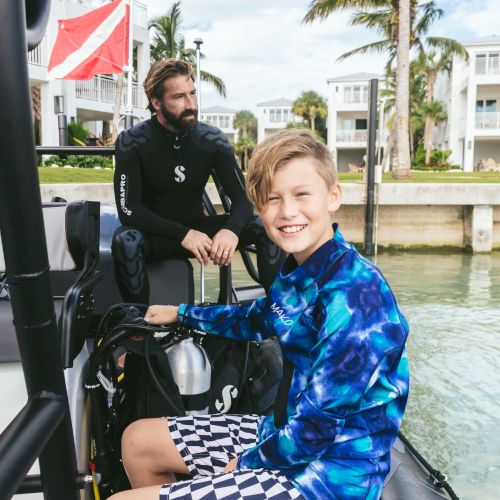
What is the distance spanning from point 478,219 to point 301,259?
1075 centimetres

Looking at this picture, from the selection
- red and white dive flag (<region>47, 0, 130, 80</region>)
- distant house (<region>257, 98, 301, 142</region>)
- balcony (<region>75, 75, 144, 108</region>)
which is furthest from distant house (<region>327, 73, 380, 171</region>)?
red and white dive flag (<region>47, 0, 130, 80</region>)

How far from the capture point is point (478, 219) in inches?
441

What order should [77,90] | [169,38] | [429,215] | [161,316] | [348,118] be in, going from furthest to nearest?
[348,118]
[169,38]
[77,90]
[429,215]
[161,316]

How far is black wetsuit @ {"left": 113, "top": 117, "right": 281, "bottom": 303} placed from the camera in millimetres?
2587

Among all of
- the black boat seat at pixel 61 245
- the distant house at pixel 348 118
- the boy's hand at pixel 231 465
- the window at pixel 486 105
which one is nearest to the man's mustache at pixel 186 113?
the black boat seat at pixel 61 245

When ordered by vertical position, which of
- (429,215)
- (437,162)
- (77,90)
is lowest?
(429,215)

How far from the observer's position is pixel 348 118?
52.5 metres

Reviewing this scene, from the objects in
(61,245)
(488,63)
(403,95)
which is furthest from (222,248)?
(488,63)

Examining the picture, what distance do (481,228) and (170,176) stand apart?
978 centimetres

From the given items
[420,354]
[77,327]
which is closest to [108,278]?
[77,327]

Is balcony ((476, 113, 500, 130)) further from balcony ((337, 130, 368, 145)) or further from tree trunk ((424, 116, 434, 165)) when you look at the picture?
balcony ((337, 130, 368, 145))

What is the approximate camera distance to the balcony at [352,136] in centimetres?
4956

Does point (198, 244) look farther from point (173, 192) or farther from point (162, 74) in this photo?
point (162, 74)

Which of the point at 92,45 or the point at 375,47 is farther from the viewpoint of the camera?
the point at 375,47
